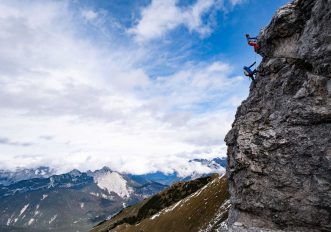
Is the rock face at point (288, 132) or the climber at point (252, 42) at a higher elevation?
the climber at point (252, 42)

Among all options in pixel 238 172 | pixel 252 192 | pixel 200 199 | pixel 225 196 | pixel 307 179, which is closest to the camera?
pixel 307 179

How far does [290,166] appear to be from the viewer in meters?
28.8

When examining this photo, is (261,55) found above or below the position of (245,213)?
above

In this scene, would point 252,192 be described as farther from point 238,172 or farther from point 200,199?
point 200,199

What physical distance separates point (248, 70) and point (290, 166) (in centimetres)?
1231

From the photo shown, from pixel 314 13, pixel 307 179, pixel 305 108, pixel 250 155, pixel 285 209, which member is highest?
pixel 314 13

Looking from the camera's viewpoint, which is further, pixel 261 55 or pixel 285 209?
pixel 261 55

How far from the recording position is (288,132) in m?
29.0

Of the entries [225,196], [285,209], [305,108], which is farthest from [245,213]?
[225,196]

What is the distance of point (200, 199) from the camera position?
493ft

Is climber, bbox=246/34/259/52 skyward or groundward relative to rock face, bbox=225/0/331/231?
skyward

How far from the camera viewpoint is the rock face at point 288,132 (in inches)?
1048

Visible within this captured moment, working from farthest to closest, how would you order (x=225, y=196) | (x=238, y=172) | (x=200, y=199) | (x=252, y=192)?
(x=200, y=199) → (x=225, y=196) → (x=238, y=172) → (x=252, y=192)

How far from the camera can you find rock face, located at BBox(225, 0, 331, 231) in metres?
26.6
